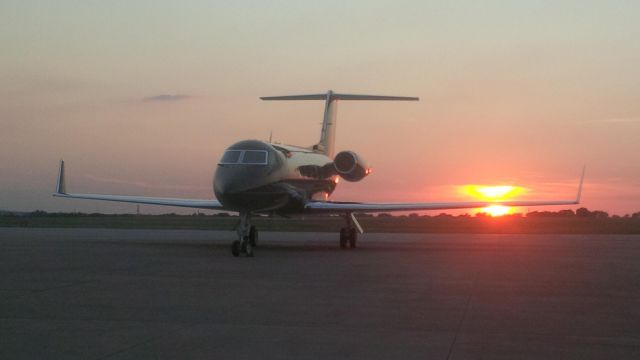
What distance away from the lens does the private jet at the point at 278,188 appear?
2297 centimetres

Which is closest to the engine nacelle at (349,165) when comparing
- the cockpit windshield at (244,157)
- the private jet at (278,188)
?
the private jet at (278,188)

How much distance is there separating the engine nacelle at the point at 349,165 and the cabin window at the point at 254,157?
517cm

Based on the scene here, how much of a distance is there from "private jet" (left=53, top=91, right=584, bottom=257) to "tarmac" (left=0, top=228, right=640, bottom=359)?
4.58 meters

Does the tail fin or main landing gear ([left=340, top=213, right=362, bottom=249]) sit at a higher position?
the tail fin

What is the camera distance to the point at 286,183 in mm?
24938

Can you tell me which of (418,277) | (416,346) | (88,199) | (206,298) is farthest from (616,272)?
(88,199)

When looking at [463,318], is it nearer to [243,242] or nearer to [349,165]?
[243,242]

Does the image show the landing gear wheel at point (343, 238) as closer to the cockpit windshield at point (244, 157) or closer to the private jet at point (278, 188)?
the private jet at point (278, 188)

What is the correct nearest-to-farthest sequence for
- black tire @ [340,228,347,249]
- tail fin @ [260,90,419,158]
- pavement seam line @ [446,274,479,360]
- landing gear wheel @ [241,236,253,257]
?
pavement seam line @ [446,274,479,360]
landing gear wheel @ [241,236,253,257]
black tire @ [340,228,347,249]
tail fin @ [260,90,419,158]

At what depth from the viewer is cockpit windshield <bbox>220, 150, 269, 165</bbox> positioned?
23.3m

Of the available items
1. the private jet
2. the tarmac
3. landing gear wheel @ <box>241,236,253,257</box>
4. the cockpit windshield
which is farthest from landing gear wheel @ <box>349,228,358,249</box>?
the tarmac

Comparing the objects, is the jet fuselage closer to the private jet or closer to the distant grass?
the private jet

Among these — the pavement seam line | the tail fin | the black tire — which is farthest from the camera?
the tail fin

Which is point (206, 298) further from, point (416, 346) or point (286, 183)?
point (286, 183)
